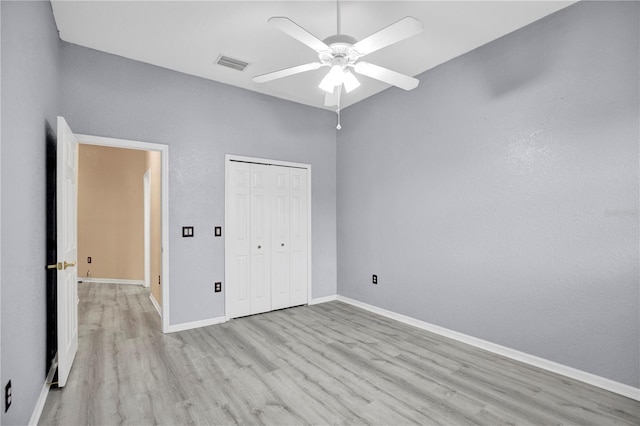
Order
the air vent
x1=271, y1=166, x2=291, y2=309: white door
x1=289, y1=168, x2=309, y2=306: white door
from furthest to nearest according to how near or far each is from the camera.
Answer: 1. x1=289, y1=168, x2=309, y2=306: white door
2. x1=271, y1=166, x2=291, y2=309: white door
3. the air vent

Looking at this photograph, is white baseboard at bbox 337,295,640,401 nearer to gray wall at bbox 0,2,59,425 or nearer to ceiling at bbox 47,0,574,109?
ceiling at bbox 47,0,574,109

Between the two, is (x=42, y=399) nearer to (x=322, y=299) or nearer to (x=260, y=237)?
(x=260, y=237)

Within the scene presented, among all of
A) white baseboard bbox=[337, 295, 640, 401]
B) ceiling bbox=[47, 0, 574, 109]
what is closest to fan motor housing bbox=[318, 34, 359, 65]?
ceiling bbox=[47, 0, 574, 109]

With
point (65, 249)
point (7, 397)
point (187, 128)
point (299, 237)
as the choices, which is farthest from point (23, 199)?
point (299, 237)

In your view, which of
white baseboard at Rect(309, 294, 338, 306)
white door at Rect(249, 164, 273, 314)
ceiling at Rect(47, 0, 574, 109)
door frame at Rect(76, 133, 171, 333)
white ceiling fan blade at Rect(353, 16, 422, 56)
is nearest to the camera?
white ceiling fan blade at Rect(353, 16, 422, 56)

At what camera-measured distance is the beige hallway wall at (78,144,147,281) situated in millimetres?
6012

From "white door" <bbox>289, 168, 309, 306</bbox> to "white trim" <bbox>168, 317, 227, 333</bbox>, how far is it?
1.03m

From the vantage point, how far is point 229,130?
394 centimetres

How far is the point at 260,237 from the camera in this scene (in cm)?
418

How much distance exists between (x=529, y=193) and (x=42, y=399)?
3.89m

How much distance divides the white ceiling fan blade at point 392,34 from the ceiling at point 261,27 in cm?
65

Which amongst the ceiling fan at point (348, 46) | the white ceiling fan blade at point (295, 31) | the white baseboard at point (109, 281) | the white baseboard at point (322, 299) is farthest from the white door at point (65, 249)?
the white baseboard at point (109, 281)

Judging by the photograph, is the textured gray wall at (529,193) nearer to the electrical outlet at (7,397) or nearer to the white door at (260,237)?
the white door at (260,237)

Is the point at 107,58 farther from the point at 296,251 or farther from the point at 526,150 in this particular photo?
the point at 526,150
